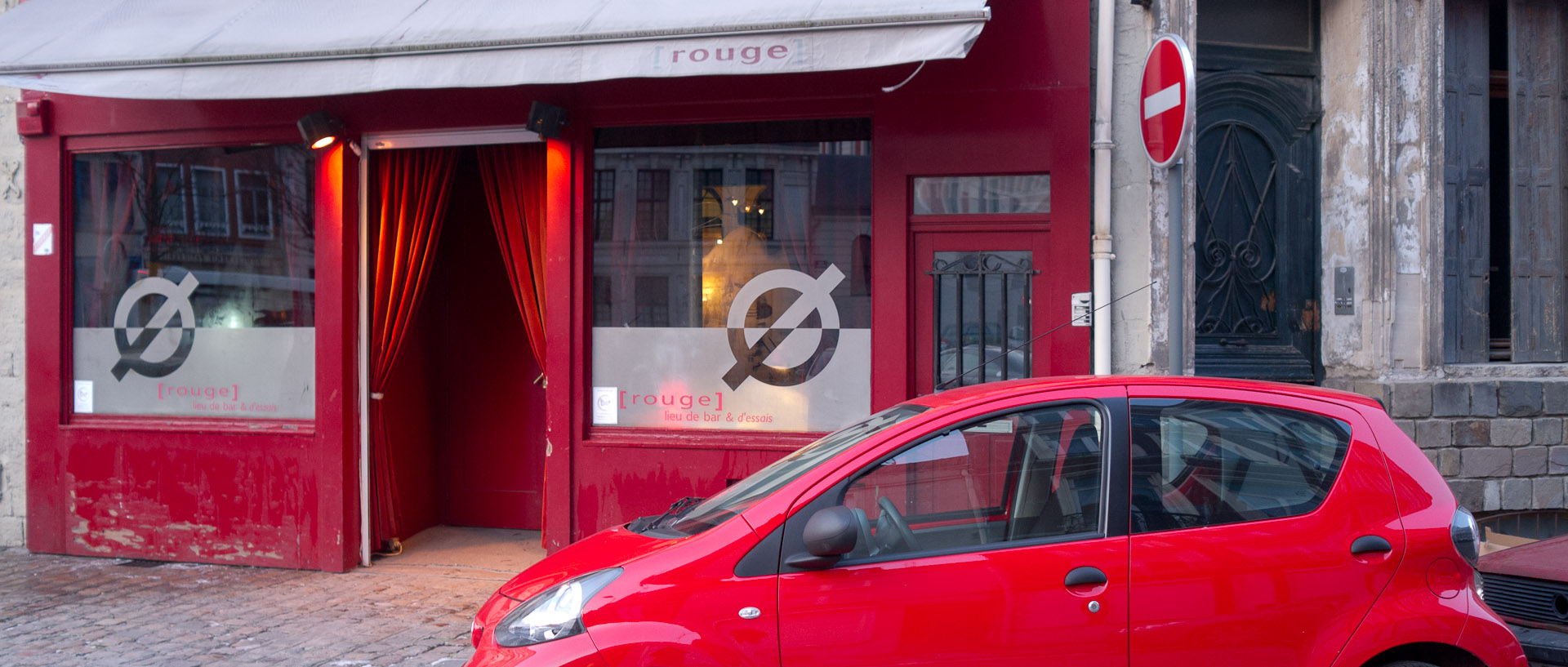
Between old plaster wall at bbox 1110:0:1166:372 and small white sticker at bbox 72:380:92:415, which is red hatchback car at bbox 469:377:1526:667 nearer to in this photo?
old plaster wall at bbox 1110:0:1166:372

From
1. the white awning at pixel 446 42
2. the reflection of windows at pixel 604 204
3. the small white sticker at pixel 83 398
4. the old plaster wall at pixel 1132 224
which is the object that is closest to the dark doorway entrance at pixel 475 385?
the reflection of windows at pixel 604 204

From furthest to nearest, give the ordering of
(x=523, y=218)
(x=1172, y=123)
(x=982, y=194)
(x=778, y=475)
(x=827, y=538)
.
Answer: (x=523, y=218)
(x=982, y=194)
(x=1172, y=123)
(x=778, y=475)
(x=827, y=538)

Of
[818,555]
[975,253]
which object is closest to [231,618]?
[818,555]

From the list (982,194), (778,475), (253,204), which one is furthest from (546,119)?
(778,475)

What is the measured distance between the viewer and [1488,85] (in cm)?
747

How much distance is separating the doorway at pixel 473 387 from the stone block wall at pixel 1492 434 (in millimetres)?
6259

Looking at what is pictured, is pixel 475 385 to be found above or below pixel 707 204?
below

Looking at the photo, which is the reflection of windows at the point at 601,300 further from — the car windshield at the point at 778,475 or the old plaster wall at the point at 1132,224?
the car windshield at the point at 778,475

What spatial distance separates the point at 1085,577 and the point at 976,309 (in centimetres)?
359

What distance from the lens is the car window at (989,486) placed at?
3.35 meters

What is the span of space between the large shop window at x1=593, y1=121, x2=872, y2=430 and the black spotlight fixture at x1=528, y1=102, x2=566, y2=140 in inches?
13.0

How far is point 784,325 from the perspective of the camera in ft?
22.9

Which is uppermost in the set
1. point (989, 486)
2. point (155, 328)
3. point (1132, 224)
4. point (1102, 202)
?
point (1102, 202)

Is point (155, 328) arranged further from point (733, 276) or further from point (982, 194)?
point (982, 194)
